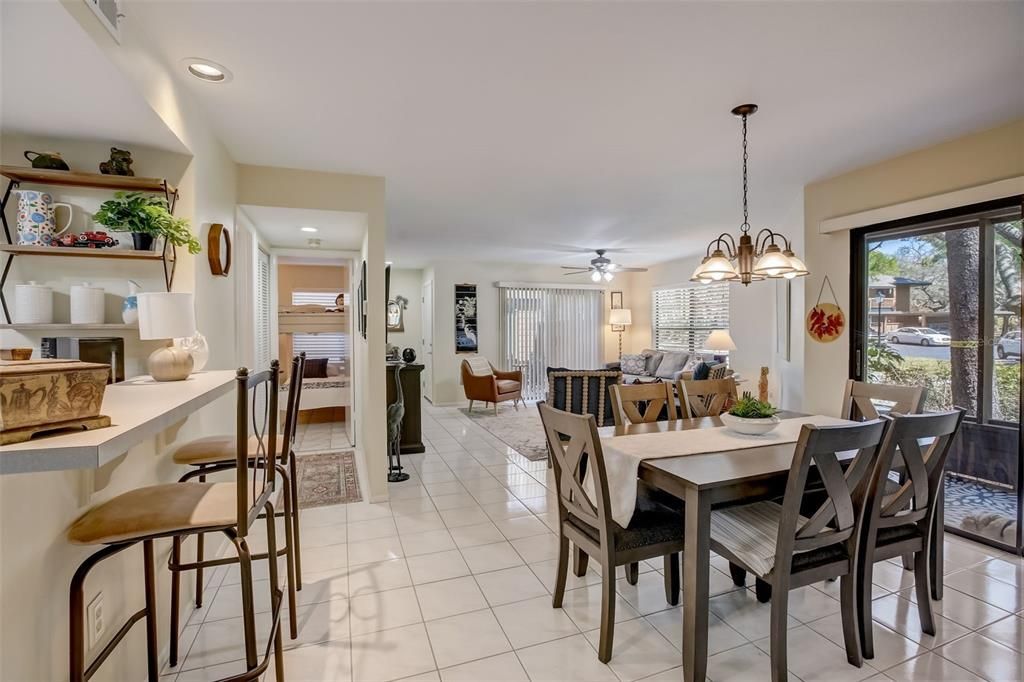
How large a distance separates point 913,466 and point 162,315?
2929 millimetres

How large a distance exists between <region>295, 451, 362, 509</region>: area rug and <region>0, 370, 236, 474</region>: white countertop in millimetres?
2261

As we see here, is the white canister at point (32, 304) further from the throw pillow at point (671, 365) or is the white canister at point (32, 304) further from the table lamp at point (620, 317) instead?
the table lamp at point (620, 317)

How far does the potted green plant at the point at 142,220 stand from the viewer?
1878 mm

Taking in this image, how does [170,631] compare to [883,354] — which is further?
[883,354]

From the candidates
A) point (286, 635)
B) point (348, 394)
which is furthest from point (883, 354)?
point (348, 394)

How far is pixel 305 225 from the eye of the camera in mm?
3893

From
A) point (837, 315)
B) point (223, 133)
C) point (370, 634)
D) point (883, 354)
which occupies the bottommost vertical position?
point (370, 634)

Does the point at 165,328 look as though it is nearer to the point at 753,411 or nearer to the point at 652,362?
the point at 753,411

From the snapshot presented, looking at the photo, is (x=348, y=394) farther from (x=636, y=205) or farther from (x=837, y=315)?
(x=837, y=315)

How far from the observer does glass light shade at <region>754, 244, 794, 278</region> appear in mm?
2455

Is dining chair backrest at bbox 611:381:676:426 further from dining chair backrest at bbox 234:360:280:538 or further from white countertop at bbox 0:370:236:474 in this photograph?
white countertop at bbox 0:370:236:474

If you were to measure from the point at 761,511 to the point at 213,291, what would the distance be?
2.92 m

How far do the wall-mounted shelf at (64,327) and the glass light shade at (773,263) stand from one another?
294 centimetres

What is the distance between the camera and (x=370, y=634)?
1999mm
